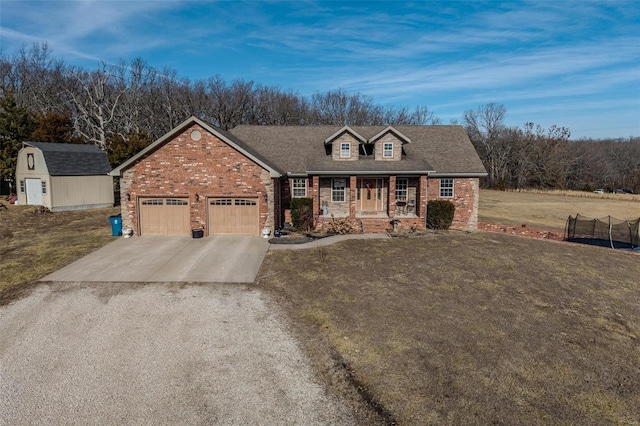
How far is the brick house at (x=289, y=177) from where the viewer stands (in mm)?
19016

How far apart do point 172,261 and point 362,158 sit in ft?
43.9

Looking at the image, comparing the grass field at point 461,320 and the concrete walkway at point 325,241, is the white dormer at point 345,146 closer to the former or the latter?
the concrete walkway at point 325,241

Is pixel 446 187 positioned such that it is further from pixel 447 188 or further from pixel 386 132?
pixel 386 132

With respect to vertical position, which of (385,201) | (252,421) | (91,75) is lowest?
(252,421)

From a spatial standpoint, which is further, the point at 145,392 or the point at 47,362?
the point at 47,362

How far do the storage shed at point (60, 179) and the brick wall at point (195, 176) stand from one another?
14.6 metres

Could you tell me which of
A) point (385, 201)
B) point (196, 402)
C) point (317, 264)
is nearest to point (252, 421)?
point (196, 402)

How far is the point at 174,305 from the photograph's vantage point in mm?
10578

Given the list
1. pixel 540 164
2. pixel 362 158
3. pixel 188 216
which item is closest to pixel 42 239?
pixel 188 216

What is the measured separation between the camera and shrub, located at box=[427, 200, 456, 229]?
21.8m

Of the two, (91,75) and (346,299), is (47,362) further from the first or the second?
(91,75)

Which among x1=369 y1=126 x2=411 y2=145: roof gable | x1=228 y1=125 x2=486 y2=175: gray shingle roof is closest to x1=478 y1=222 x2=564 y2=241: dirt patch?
x1=228 y1=125 x2=486 y2=175: gray shingle roof

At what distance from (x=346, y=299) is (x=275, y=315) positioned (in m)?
2.26

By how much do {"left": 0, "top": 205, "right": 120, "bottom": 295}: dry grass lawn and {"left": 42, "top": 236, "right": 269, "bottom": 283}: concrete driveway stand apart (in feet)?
2.71
